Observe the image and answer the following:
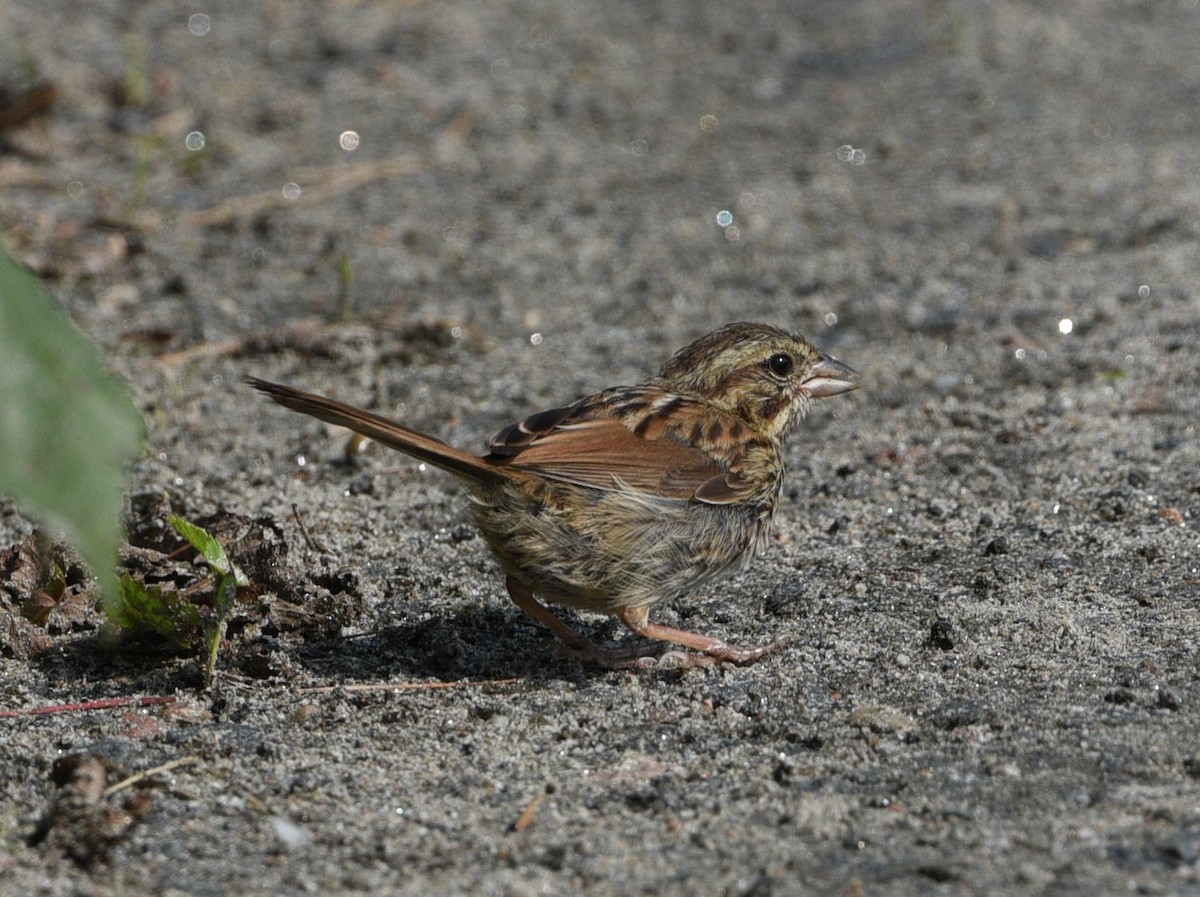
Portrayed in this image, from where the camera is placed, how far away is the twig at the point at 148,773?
3199 mm

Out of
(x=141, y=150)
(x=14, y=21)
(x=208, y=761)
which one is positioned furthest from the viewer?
(x=14, y=21)

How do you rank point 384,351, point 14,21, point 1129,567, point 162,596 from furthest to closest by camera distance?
1. point 14,21
2. point 384,351
3. point 1129,567
4. point 162,596

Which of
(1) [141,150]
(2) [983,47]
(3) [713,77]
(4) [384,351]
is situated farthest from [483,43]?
(4) [384,351]

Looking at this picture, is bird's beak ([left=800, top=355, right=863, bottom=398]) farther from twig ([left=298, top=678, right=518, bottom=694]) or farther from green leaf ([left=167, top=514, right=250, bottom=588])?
green leaf ([left=167, top=514, right=250, bottom=588])

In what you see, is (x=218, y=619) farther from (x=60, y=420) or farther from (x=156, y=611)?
(x=60, y=420)

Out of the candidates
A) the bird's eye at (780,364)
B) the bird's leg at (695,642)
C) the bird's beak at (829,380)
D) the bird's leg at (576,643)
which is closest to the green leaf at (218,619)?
the bird's leg at (576,643)

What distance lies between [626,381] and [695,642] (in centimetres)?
211

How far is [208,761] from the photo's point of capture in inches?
135

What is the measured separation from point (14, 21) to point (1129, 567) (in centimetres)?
754

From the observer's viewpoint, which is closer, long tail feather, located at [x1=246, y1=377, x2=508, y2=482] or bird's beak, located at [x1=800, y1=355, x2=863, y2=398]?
long tail feather, located at [x1=246, y1=377, x2=508, y2=482]

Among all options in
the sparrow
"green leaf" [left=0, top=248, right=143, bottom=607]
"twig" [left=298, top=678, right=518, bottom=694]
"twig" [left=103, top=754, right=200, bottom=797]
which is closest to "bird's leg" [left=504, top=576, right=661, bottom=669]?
the sparrow

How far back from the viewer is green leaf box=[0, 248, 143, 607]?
1.84 m

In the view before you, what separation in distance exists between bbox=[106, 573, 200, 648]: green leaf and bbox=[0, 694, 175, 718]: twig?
0.18 meters

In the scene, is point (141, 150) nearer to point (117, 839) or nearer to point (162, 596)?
point (162, 596)
